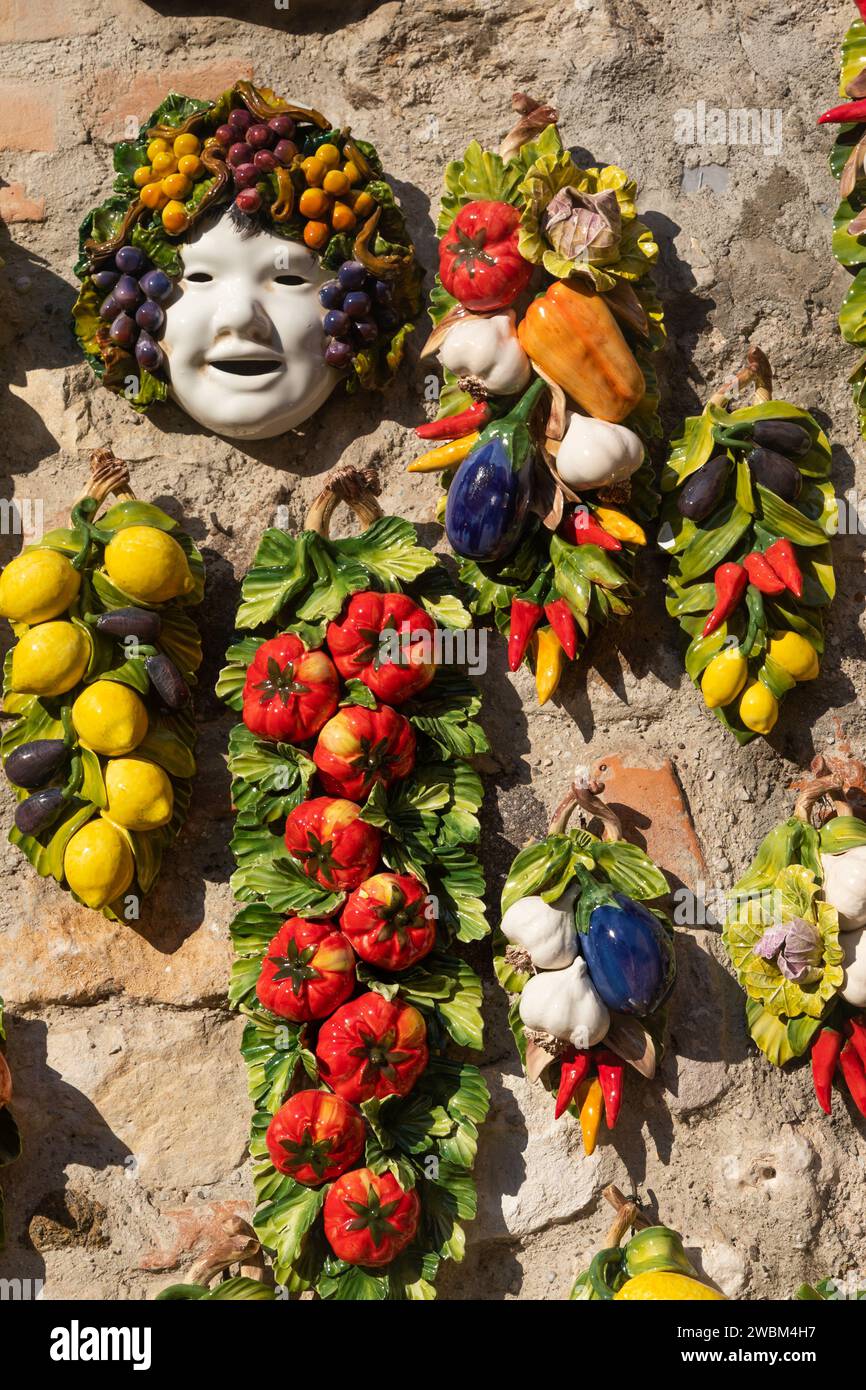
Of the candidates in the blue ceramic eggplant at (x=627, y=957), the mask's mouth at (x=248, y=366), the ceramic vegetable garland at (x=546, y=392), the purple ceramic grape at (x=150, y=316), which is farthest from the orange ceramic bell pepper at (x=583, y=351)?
the blue ceramic eggplant at (x=627, y=957)

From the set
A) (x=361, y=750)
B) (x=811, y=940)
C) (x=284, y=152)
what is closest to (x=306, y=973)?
(x=361, y=750)

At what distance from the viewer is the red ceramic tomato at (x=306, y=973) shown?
46.5 inches

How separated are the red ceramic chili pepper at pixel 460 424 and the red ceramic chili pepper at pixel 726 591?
0.25 meters

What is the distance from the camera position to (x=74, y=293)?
4.59 ft

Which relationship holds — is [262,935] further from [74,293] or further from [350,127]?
[350,127]

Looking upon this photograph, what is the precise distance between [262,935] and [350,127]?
0.80 metres

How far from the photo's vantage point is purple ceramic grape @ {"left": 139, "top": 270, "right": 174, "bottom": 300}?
1327mm

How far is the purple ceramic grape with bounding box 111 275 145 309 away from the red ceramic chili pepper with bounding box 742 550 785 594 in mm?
608

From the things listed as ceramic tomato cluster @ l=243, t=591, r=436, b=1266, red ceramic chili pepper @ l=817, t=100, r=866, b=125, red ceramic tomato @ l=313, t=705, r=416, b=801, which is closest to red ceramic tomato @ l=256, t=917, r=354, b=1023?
ceramic tomato cluster @ l=243, t=591, r=436, b=1266

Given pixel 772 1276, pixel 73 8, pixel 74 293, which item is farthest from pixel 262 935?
pixel 73 8

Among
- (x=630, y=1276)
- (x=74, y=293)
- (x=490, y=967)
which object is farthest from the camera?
(x=74, y=293)

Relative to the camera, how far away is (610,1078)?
4.00 ft

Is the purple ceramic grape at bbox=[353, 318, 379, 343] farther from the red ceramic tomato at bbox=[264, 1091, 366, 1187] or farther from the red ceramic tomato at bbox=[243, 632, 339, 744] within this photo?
the red ceramic tomato at bbox=[264, 1091, 366, 1187]

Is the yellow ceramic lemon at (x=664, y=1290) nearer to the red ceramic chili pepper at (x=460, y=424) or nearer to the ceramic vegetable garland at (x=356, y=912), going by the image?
the ceramic vegetable garland at (x=356, y=912)
